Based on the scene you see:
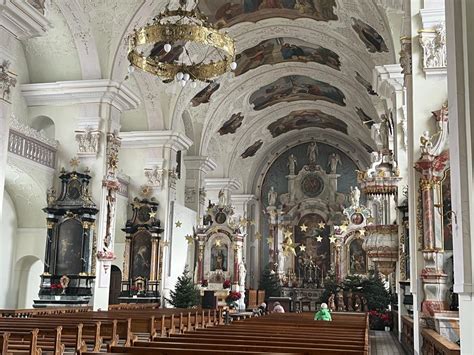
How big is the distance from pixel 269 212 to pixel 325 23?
1305cm

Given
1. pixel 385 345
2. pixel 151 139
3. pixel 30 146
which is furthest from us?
pixel 151 139

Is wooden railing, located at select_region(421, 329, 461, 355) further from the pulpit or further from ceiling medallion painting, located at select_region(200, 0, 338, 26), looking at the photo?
ceiling medallion painting, located at select_region(200, 0, 338, 26)

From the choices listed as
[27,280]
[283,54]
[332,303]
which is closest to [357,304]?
[332,303]

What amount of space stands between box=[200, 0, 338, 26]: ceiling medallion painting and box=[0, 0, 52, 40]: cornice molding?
6.84 metres

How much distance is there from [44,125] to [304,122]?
46.1ft

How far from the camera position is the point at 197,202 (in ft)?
69.3

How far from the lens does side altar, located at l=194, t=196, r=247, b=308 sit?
887 inches

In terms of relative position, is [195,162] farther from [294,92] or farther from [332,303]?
[332,303]

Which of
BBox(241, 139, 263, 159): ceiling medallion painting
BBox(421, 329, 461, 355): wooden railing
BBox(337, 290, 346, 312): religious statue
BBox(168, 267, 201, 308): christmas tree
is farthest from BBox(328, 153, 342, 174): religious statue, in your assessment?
BBox(421, 329, 461, 355): wooden railing

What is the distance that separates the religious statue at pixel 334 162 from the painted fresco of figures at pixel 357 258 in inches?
160

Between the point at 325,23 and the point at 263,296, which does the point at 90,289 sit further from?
the point at 263,296

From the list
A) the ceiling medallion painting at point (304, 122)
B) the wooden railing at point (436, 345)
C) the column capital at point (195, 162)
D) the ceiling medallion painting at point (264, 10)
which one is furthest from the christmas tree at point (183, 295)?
the ceiling medallion painting at point (304, 122)

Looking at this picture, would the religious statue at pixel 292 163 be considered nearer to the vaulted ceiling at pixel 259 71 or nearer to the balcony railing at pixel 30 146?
the vaulted ceiling at pixel 259 71

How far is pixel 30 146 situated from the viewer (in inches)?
507
